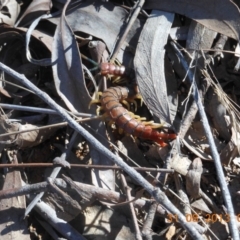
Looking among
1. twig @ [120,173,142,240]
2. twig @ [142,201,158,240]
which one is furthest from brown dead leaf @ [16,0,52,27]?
twig @ [142,201,158,240]

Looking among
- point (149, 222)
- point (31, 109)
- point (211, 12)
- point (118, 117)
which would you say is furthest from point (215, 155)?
point (31, 109)

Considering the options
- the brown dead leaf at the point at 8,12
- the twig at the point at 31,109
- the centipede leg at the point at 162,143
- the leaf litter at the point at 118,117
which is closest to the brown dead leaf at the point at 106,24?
the leaf litter at the point at 118,117

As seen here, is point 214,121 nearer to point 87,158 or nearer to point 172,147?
point 172,147

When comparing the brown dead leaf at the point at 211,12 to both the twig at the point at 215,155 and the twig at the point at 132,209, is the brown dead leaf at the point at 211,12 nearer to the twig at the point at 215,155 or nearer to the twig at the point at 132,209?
the twig at the point at 215,155

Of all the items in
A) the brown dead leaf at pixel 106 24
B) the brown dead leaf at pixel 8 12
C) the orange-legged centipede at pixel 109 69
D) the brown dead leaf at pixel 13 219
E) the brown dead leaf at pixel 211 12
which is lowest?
the brown dead leaf at pixel 13 219

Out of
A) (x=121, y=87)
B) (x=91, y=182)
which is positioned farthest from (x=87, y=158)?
(x=121, y=87)

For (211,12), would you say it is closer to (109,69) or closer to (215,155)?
(109,69)
